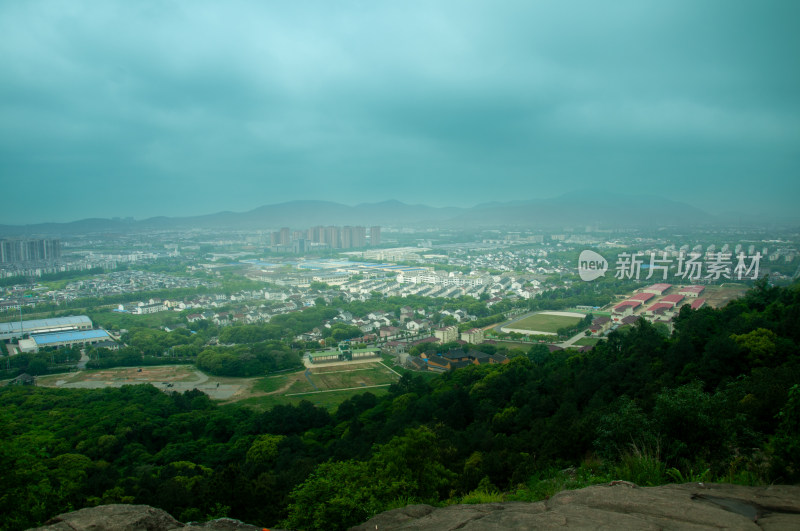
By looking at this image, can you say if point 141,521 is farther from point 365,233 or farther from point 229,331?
point 365,233

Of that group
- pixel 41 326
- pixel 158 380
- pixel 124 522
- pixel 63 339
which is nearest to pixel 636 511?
pixel 124 522

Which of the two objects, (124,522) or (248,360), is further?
(248,360)

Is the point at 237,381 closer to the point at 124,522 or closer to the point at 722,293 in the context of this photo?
the point at 124,522

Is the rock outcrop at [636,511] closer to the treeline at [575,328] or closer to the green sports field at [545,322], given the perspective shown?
the treeline at [575,328]

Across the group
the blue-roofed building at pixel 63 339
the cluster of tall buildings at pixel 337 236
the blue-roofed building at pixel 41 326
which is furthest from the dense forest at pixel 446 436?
the cluster of tall buildings at pixel 337 236

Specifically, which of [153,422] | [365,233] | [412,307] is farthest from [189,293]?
[365,233]

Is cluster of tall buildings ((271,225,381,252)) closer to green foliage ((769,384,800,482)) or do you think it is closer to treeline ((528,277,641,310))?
Answer: treeline ((528,277,641,310))
